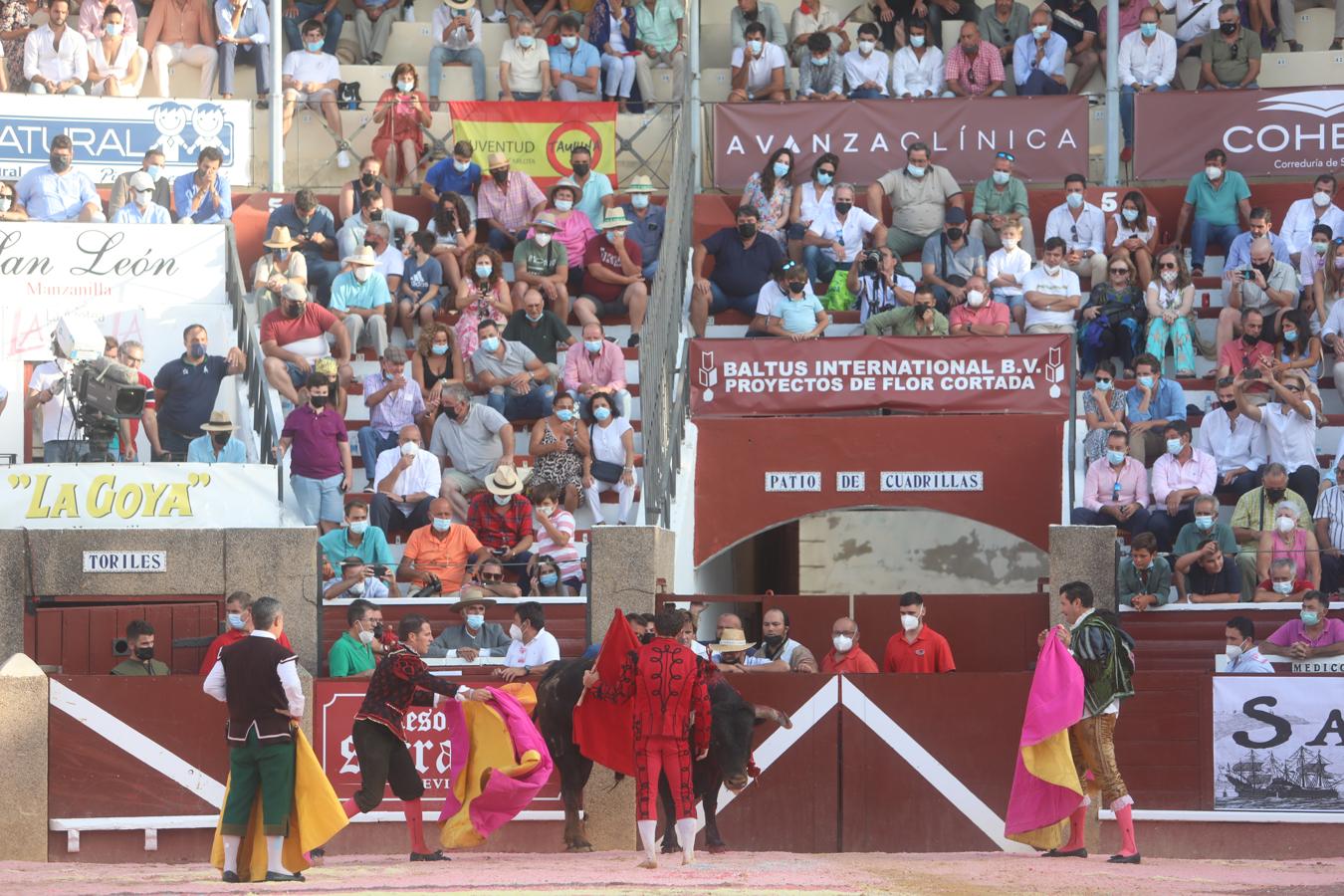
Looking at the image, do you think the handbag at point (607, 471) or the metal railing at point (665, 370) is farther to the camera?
the handbag at point (607, 471)

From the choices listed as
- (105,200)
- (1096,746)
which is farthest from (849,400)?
(105,200)

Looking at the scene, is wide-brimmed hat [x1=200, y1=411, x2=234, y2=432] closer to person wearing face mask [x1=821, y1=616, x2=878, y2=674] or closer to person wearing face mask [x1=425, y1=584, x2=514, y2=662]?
person wearing face mask [x1=425, y1=584, x2=514, y2=662]

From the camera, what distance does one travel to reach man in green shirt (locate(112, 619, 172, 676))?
629 inches

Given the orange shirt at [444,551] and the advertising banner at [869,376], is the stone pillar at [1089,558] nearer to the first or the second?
the advertising banner at [869,376]

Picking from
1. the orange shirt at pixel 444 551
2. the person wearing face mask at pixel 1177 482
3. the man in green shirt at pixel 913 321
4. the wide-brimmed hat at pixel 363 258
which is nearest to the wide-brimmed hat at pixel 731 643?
the orange shirt at pixel 444 551

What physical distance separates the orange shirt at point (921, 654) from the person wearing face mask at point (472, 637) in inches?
109

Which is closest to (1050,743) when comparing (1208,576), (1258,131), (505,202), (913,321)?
(1208,576)

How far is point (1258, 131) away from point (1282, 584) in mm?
8023

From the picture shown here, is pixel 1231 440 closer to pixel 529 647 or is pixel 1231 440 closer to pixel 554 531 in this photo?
pixel 554 531

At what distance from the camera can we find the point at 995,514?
19734 mm

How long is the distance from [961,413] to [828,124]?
5.30 meters

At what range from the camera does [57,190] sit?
22.5m

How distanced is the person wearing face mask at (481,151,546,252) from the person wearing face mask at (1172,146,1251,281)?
6398 mm

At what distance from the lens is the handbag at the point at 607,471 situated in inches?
750
